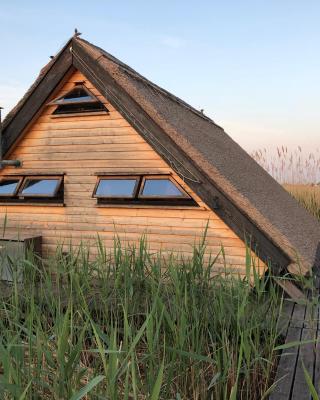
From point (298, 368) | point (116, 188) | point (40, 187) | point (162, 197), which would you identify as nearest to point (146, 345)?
point (298, 368)

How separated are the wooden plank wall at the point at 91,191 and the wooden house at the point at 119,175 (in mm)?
17

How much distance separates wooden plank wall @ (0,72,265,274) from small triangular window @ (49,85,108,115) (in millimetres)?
106

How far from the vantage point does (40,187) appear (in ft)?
24.2

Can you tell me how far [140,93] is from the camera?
6.18m

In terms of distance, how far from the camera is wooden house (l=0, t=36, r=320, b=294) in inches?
222

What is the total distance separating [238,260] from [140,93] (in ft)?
9.34

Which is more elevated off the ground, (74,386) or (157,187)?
(157,187)

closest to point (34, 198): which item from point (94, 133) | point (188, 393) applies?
point (94, 133)

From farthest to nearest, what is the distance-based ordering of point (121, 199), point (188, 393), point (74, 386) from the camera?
point (121, 199)
point (188, 393)
point (74, 386)

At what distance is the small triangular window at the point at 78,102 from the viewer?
22.5 feet

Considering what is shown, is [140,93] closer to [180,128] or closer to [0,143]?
A: [180,128]

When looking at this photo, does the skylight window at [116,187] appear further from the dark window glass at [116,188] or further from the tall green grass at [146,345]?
the tall green grass at [146,345]

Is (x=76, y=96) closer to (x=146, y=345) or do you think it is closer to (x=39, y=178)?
(x=39, y=178)

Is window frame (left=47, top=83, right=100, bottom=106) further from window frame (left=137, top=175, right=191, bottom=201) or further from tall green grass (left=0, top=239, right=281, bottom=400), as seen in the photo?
tall green grass (left=0, top=239, right=281, bottom=400)
